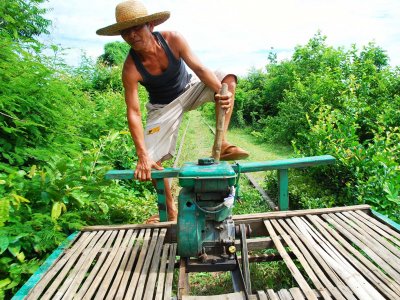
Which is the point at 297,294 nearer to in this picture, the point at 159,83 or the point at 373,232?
the point at 373,232

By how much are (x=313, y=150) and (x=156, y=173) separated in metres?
2.98

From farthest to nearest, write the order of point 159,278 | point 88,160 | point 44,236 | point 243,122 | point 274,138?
1. point 243,122
2. point 274,138
3. point 88,160
4. point 44,236
5. point 159,278

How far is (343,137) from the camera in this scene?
4.98m

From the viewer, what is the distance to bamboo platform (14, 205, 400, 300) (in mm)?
2145

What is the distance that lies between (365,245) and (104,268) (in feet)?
6.26

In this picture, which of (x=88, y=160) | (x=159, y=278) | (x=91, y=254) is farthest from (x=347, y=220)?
(x=88, y=160)

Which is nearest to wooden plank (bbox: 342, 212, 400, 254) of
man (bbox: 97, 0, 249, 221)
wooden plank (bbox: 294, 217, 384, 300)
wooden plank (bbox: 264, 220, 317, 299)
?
wooden plank (bbox: 294, 217, 384, 300)

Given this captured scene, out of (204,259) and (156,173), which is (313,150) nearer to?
(156,173)

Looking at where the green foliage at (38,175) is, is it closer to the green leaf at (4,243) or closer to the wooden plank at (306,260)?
the green leaf at (4,243)

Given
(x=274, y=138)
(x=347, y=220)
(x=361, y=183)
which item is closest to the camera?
(x=347, y=220)

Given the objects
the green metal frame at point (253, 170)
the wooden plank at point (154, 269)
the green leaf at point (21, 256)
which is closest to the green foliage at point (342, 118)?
the green metal frame at point (253, 170)

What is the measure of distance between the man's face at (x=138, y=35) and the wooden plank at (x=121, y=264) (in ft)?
5.49

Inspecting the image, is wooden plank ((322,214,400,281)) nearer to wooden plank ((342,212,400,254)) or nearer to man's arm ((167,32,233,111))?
wooden plank ((342,212,400,254))

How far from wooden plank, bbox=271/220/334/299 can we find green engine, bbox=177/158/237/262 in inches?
19.7
